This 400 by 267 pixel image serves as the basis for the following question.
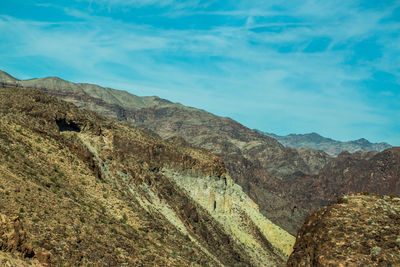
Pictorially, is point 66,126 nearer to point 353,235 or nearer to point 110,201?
point 110,201

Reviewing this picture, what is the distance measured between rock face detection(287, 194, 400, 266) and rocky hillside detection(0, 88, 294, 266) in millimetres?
13345

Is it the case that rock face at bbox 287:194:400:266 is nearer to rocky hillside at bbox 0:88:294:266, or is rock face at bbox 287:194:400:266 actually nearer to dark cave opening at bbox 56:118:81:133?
rocky hillside at bbox 0:88:294:266

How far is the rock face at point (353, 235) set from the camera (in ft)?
49.5

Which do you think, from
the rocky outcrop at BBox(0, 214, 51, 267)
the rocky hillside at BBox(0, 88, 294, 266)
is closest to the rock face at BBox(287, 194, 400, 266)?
the rocky outcrop at BBox(0, 214, 51, 267)

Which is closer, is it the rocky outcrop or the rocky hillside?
the rocky outcrop

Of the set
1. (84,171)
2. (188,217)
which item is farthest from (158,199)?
(84,171)

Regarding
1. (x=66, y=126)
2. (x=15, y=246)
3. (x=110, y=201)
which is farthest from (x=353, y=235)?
(x=66, y=126)

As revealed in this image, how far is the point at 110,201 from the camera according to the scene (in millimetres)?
33531

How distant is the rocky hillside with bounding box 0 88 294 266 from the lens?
2317 centimetres

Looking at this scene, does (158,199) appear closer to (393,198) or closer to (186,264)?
(186,264)

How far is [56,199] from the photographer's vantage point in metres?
27.1

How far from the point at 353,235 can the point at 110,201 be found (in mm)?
22786

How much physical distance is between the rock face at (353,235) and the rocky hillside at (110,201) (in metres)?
13.3

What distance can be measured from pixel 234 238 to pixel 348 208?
127 ft
